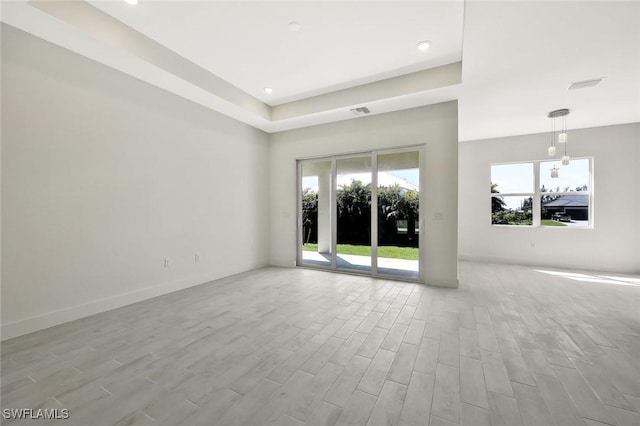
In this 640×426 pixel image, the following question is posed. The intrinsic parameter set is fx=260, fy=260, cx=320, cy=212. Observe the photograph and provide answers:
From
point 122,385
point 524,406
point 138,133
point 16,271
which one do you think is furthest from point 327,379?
point 138,133

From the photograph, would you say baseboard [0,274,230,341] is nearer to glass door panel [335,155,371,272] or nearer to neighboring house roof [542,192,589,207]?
glass door panel [335,155,371,272]

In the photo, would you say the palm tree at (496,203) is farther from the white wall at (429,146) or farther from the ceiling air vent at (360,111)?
the ceiling air vent at (360,111)

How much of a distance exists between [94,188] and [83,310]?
4.63ft

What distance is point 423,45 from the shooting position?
317cm

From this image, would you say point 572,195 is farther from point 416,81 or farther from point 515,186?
point 416,81

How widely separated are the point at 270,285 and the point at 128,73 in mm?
3543

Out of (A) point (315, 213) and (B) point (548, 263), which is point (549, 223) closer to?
(B) point (548, 263)

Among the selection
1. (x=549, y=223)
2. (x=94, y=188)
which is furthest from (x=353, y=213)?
(x=549, y=223)

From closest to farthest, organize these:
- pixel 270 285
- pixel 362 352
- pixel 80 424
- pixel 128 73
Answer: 1. pixel 80 424
2. pixel 362 352
3. pixel 128 73
4. pixel 270 285

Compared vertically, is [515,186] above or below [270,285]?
above

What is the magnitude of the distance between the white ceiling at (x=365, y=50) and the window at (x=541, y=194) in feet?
4.67

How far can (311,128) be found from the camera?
542cm

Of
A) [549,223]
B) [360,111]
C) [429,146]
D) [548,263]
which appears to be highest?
[360,111]

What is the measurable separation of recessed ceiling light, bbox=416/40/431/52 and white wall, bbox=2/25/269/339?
3399 mm
